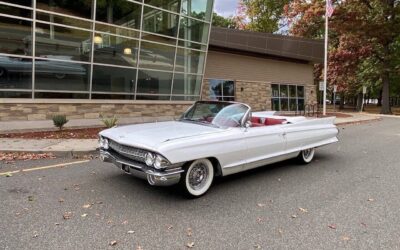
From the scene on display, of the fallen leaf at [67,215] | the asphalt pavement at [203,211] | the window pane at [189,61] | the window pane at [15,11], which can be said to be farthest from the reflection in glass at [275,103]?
the fallen leaf at [67,215]

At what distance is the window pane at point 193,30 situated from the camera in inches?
663

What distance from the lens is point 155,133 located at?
5.41 metres

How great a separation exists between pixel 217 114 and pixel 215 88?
15.5 metres

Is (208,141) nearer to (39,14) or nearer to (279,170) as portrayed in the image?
(279,170)

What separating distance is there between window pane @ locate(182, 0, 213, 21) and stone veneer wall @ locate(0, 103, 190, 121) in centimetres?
439

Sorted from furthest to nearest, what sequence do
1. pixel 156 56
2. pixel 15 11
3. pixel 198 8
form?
pixel 198 8 < pixel 156 56 < pixel 15 11

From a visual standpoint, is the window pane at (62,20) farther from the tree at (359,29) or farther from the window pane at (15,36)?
the tree at (359,29)

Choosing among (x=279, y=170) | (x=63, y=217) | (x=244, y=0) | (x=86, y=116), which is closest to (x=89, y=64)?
(x=86, y=116)

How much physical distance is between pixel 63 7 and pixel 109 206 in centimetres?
1056

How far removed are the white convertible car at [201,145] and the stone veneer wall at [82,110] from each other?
302 inches

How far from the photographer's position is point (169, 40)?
1650cm

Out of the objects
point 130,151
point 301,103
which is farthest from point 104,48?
point 301,103

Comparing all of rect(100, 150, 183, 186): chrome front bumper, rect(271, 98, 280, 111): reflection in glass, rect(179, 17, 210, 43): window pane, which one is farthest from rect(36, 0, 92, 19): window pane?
rect(271, 98, 280, 111): reflection in glass

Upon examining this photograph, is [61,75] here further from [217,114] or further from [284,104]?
[284,104]
